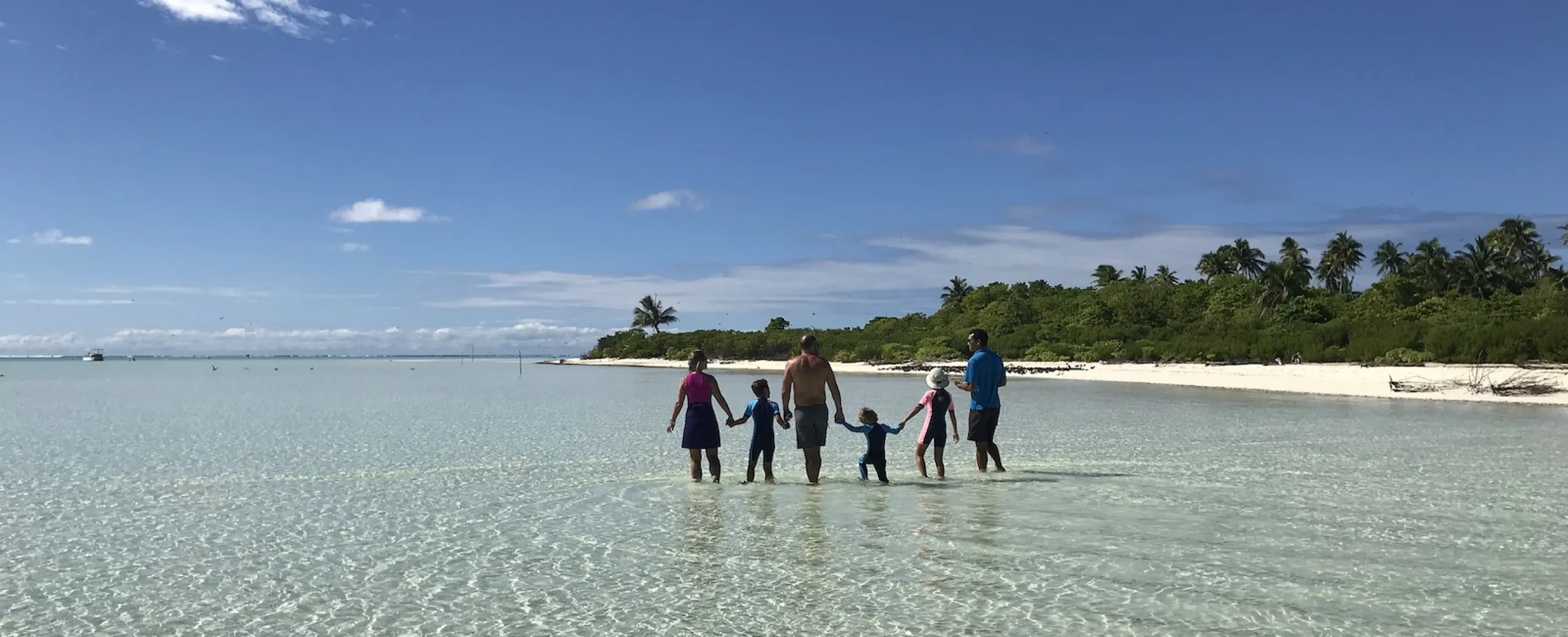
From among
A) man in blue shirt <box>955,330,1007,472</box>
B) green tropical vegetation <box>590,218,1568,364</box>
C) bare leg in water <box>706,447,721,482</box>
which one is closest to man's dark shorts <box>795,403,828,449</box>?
bare leg in water <box>706,447,721,482</box>

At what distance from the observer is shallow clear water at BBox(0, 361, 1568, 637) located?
7.40 metres

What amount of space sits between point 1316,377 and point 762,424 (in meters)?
38.5

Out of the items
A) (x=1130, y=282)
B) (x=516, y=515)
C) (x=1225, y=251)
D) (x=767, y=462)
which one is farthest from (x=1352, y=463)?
(x=1225, y=251)

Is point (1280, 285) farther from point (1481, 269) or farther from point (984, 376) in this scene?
point (984, 376)

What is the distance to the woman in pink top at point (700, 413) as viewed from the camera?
13203 millimetres

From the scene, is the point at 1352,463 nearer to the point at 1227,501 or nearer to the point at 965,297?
the point at 1227,501

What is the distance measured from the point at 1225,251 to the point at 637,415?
102 metres

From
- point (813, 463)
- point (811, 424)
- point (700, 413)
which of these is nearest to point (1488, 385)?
point (813, 463)

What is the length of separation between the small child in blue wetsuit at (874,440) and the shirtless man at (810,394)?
358mm

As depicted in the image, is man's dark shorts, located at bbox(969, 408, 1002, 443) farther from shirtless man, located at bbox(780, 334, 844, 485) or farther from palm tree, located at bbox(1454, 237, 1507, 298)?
palm tree, located at bbox(1454, 237, 1507, 298)

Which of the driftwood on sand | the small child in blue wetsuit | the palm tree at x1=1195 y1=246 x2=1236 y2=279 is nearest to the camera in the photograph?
the small child in blue wetsuit

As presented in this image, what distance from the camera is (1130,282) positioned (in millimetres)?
106562

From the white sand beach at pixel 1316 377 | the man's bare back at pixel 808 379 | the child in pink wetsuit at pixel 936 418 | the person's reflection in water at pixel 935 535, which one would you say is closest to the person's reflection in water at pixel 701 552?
the man's bare back at pixel 808 379

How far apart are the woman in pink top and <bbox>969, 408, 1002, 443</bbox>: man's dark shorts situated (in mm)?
3713
